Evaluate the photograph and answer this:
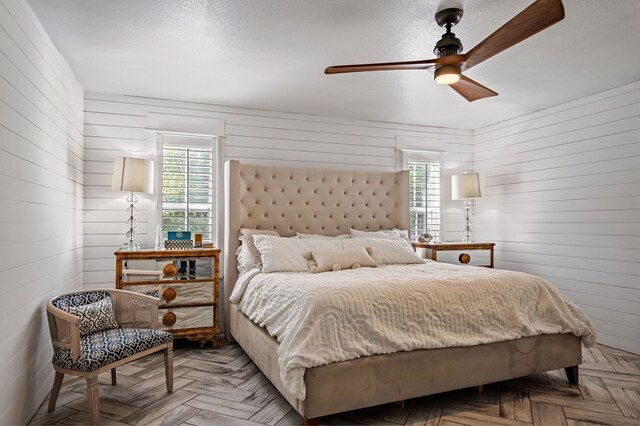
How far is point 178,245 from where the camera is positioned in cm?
404

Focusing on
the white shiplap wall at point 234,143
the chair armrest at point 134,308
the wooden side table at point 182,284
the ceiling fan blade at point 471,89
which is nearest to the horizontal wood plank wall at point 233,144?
the white shiplap wall at point 234,143

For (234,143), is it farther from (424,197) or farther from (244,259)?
(424,197)

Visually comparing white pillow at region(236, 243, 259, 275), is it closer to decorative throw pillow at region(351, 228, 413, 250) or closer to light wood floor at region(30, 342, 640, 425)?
light wood floor at region(30, 342, 640, 425)

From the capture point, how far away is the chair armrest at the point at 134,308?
310 cm

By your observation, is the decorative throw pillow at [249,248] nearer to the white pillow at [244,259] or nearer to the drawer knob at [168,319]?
the white pillow at [244,259]

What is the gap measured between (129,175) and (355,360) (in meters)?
2.71

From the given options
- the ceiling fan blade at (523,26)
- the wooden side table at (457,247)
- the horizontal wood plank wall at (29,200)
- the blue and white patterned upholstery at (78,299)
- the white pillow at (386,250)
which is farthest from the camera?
the wooden side table at (457,247)

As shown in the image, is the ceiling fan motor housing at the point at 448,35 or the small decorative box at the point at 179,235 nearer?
the ceiling fan motor housing at the point at 448,35

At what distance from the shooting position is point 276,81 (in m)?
3.88

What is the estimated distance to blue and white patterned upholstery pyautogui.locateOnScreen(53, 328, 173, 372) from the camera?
2420 mm

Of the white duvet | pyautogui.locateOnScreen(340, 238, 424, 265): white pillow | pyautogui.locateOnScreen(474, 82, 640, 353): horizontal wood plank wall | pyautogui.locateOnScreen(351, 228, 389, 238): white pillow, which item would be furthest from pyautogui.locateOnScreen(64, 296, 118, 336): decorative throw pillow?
pyautogui.locateOnScreen(474, 82, 640, 353): horizontal wood plank wall

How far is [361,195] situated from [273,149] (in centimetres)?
118

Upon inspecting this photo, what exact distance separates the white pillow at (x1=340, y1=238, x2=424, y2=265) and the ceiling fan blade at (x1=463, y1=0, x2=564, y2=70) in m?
2.10

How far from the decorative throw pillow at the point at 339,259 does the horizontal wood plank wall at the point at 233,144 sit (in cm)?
154
